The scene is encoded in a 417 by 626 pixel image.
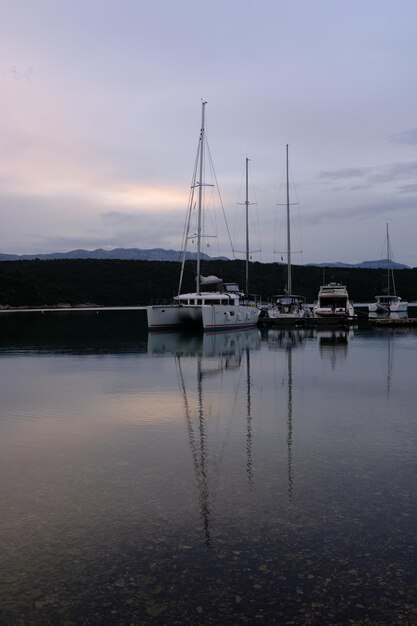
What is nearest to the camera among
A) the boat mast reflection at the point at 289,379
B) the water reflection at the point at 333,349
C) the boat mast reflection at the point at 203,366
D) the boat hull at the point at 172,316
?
the boat mast reflection at the point at 203,366

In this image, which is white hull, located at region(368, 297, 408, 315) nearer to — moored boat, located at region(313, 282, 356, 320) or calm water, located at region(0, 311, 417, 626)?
moored boat, located at region(313, 282, 356, 320)

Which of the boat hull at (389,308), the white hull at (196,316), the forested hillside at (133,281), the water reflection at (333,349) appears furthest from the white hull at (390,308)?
the forested hillside at (133,281)

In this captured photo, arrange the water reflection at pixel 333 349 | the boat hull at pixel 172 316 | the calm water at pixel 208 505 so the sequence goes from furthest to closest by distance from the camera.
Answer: the boat hull at pixel 172 316 < the water reflection at pixel 333 349 < the calm water at pixel 208 505

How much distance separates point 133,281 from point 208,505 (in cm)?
14428

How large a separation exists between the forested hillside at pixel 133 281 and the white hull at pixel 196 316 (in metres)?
71.4

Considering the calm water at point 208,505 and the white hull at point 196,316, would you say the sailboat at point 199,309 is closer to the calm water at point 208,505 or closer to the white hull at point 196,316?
the white hull at point 196,316

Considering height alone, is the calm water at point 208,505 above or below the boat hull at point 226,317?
below

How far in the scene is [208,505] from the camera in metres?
8.41

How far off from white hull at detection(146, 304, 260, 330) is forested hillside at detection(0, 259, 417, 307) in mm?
71374

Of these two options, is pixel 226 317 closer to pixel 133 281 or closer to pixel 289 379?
pixel 289 379

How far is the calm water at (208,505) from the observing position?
589 centimetres

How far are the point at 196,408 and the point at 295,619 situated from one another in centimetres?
1014

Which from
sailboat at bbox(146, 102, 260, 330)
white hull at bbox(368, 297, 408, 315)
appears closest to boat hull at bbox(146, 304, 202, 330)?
sailboat at bbox(146, 102, 260, 330)

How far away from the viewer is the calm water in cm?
589
